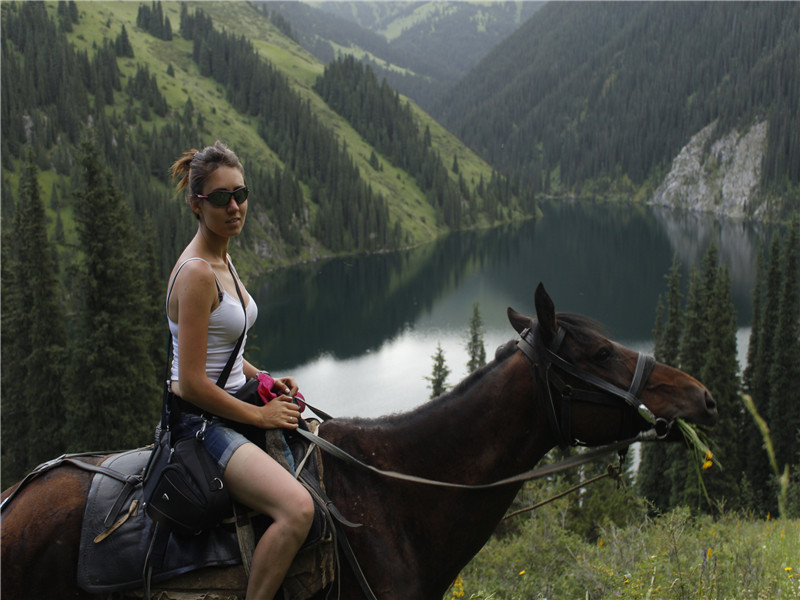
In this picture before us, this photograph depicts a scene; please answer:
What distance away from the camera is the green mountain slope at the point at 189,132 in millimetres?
102688

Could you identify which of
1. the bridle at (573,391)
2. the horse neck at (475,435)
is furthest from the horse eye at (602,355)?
the horse neck at (475,435)

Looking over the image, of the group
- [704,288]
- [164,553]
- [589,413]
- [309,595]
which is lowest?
[704,288]

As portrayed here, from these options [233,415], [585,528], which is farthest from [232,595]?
[585,528]

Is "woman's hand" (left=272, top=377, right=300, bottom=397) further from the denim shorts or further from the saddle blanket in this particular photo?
the saddle blanket

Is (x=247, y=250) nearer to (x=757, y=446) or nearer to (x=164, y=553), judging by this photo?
(x=757, y=446)

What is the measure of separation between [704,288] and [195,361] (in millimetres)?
53248

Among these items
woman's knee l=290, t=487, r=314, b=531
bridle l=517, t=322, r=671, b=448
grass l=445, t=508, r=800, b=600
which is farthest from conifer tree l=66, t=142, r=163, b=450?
bridle l=517, t=322, r=671, b=448

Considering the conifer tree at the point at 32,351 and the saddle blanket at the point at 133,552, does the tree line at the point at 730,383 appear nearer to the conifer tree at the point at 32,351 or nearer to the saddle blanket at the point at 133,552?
the conifer tree at the point at 32,351

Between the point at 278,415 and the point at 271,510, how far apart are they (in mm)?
658

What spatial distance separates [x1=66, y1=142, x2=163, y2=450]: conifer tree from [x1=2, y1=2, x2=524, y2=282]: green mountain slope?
63379mm

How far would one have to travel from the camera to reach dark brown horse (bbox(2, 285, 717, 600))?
412 centimetres

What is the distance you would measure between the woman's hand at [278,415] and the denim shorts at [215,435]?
0.63 ft

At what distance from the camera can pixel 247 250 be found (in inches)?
4390

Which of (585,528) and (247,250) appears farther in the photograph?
(247,250)
